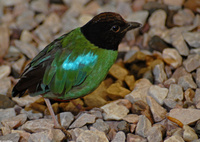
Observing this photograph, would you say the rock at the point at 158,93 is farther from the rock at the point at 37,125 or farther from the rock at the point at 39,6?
the rock at the point at 39,6

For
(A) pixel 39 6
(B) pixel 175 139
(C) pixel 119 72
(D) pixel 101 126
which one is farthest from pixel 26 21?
(B) pixel 175 139

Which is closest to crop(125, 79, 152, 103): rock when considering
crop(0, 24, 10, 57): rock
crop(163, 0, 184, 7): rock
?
crop(163, 0, 184, 7): rock

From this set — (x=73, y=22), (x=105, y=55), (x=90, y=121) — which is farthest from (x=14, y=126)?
(x=73, y=22)

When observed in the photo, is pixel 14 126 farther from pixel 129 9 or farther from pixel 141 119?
pixel 129 9

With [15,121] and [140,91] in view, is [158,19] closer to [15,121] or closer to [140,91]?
[140,91]

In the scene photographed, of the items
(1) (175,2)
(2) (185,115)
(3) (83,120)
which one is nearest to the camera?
(2) (185,115)

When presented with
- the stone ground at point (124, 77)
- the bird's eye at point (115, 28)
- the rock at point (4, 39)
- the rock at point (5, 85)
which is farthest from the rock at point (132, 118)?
the rock at point (4, 39)
